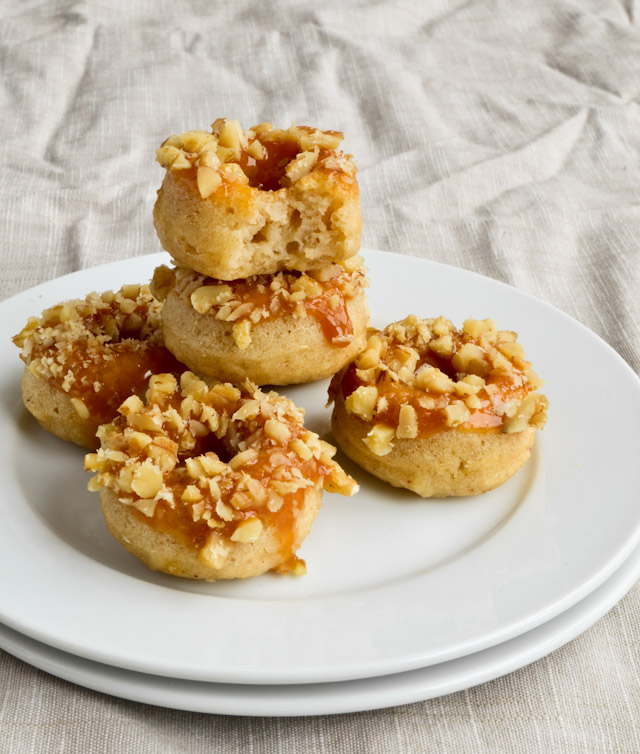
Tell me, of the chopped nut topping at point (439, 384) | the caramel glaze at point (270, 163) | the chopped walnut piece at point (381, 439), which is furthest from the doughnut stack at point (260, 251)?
the chopped walnut piece at point (381, 439)

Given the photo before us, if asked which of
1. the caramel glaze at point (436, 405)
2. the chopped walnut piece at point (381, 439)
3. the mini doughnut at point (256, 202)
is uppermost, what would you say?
the mini doughnut at point (256, 202)

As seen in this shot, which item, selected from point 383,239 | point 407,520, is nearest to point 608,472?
point 407,520

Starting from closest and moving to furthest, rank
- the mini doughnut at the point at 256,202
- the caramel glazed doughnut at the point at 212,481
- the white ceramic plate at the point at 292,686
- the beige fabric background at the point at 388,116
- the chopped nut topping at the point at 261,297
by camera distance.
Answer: the white ceramic plate at the point at 292,686, the caramel glazed doughnut at the point at 212,481, the mini doughnut at the point at 256,202, the chopped nut topping at the point at 261,297, the beige fabric background at the point at 388,116

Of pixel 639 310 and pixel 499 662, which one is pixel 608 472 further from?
pixel 639 310

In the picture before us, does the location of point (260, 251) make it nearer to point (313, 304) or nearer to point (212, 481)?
point (313, 304)

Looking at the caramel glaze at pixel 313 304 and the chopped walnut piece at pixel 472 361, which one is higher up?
the caramel glaze at pixel 313 304

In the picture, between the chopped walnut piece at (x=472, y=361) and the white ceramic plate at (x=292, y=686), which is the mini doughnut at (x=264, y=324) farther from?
the white ceramic plate at (x=292, y=686)

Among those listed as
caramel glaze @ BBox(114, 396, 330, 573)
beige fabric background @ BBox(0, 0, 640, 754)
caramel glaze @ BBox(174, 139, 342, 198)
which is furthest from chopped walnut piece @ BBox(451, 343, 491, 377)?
beige fabric background @ BBox(0, 0, 640, 754)
